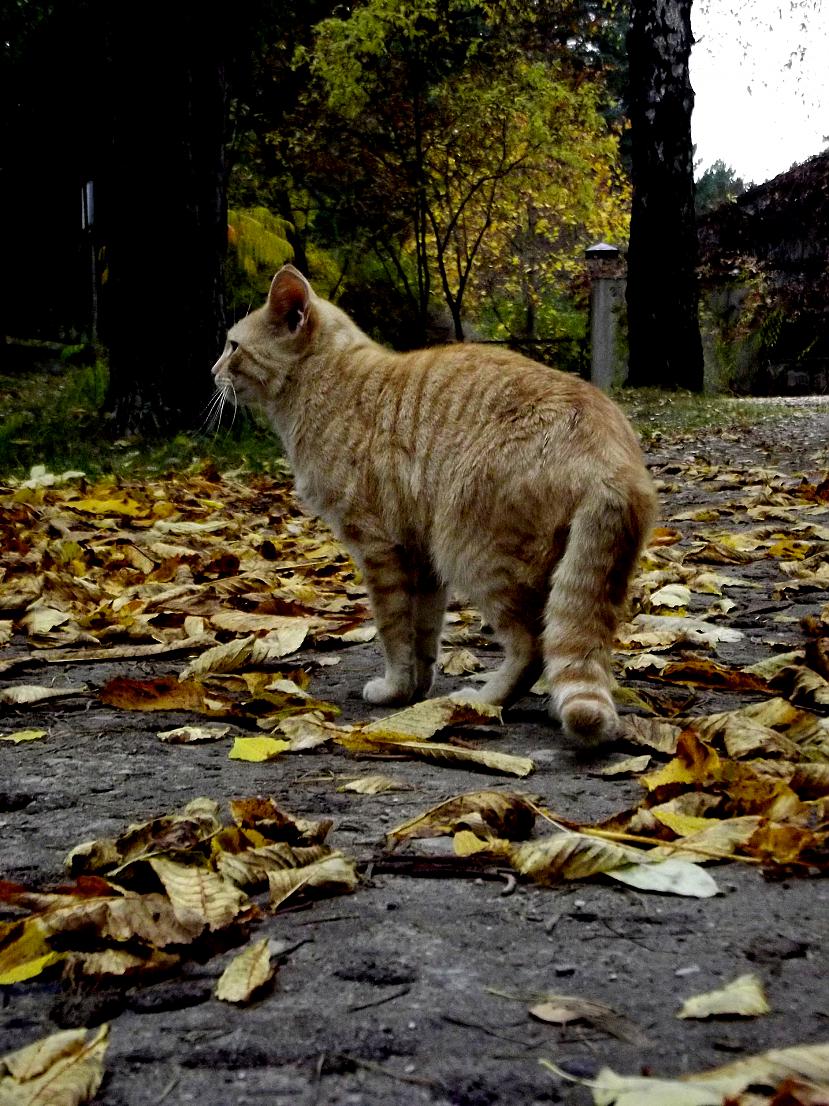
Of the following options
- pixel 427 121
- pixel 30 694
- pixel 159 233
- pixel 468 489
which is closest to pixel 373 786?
pixel 468 489

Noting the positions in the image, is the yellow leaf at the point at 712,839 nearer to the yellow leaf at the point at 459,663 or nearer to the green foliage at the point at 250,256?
the yellow leaf at the point at 459,663

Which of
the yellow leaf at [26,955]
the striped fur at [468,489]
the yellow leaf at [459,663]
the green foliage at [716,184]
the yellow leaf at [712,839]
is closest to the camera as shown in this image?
the yellow leaf at [26,955]

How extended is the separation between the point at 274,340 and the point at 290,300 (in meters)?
0.15

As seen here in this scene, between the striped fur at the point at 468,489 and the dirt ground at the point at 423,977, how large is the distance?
535mm

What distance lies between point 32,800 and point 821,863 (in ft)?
4.65

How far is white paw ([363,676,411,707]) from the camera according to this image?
3.16 metres

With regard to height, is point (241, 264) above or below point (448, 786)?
above

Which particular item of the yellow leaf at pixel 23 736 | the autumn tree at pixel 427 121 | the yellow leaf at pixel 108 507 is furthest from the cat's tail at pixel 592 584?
the autumn tree at pixel 427 121

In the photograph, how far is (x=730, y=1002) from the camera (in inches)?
50.3

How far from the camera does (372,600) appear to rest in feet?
10.7

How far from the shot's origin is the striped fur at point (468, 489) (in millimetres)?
2584

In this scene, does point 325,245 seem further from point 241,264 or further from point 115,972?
point 115,972

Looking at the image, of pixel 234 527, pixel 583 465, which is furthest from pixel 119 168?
pixel 583 465

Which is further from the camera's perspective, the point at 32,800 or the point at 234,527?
the point at 234,527
